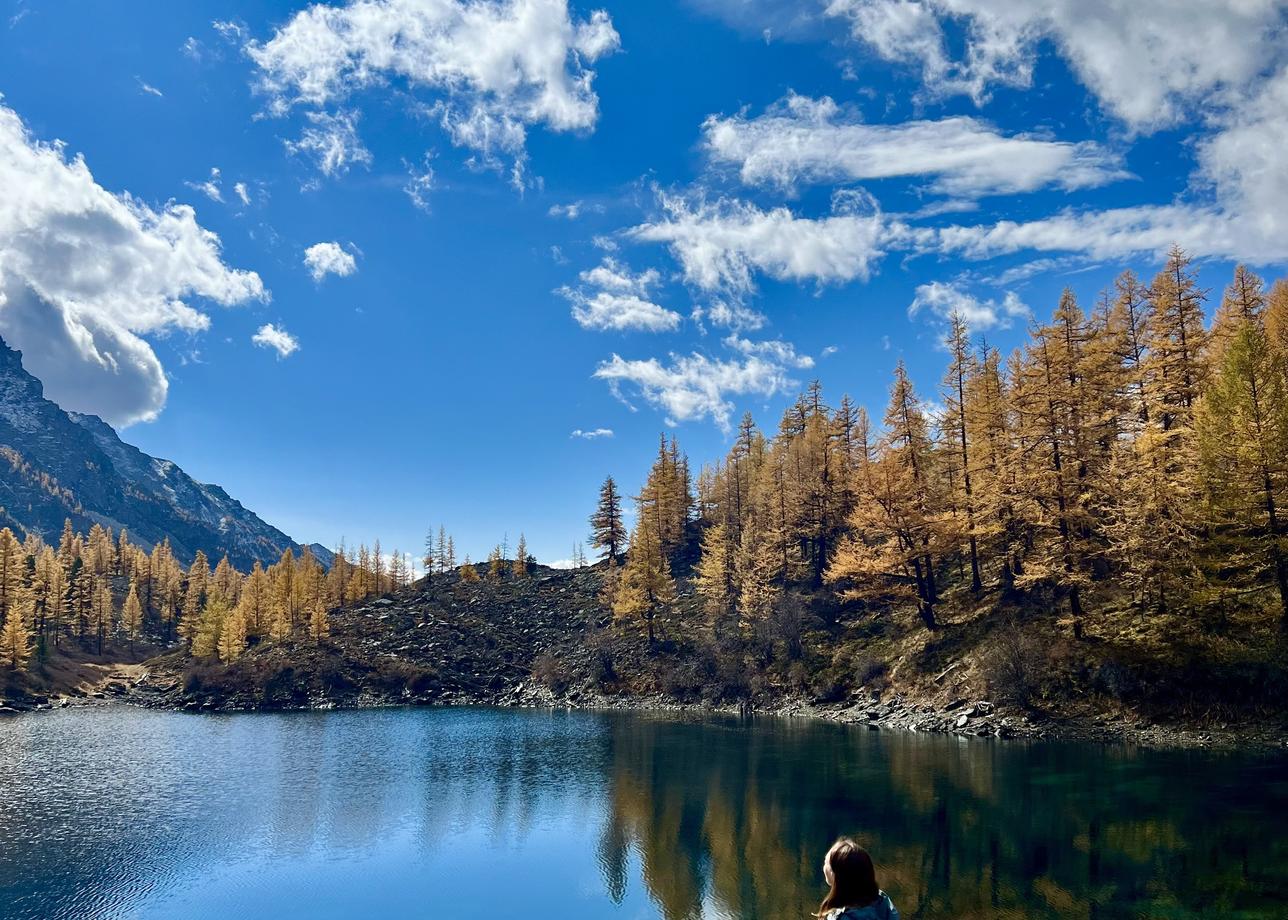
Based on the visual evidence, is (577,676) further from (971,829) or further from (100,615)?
(100,615)

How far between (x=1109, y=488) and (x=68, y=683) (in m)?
123

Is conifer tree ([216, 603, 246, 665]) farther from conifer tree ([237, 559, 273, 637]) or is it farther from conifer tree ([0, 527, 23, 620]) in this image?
conifer tree ([0, 527, 23, 620])

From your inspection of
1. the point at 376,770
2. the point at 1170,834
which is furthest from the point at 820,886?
the point at 376,770

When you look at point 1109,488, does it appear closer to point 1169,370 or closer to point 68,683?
point 1169,370

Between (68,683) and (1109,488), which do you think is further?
(68,683)

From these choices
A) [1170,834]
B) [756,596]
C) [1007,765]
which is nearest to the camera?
[1170,834]

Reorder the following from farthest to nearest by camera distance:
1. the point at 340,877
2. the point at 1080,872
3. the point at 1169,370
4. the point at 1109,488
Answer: the point at 1169,370 → the point at 1109,488 → the point at 340,877 → the point at 1080,872

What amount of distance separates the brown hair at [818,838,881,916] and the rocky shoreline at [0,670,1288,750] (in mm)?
41036

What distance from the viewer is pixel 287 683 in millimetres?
88312

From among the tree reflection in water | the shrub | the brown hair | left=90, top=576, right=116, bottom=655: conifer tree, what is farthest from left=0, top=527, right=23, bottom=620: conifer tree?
the brown hair

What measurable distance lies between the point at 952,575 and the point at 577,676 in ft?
140

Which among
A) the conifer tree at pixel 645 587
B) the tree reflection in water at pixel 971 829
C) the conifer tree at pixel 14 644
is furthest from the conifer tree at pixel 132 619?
the tree reflection in water at pixel 971 829

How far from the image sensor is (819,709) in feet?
194

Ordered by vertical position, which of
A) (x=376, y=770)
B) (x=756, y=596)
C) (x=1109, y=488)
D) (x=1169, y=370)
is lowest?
(x=376, y=770)
